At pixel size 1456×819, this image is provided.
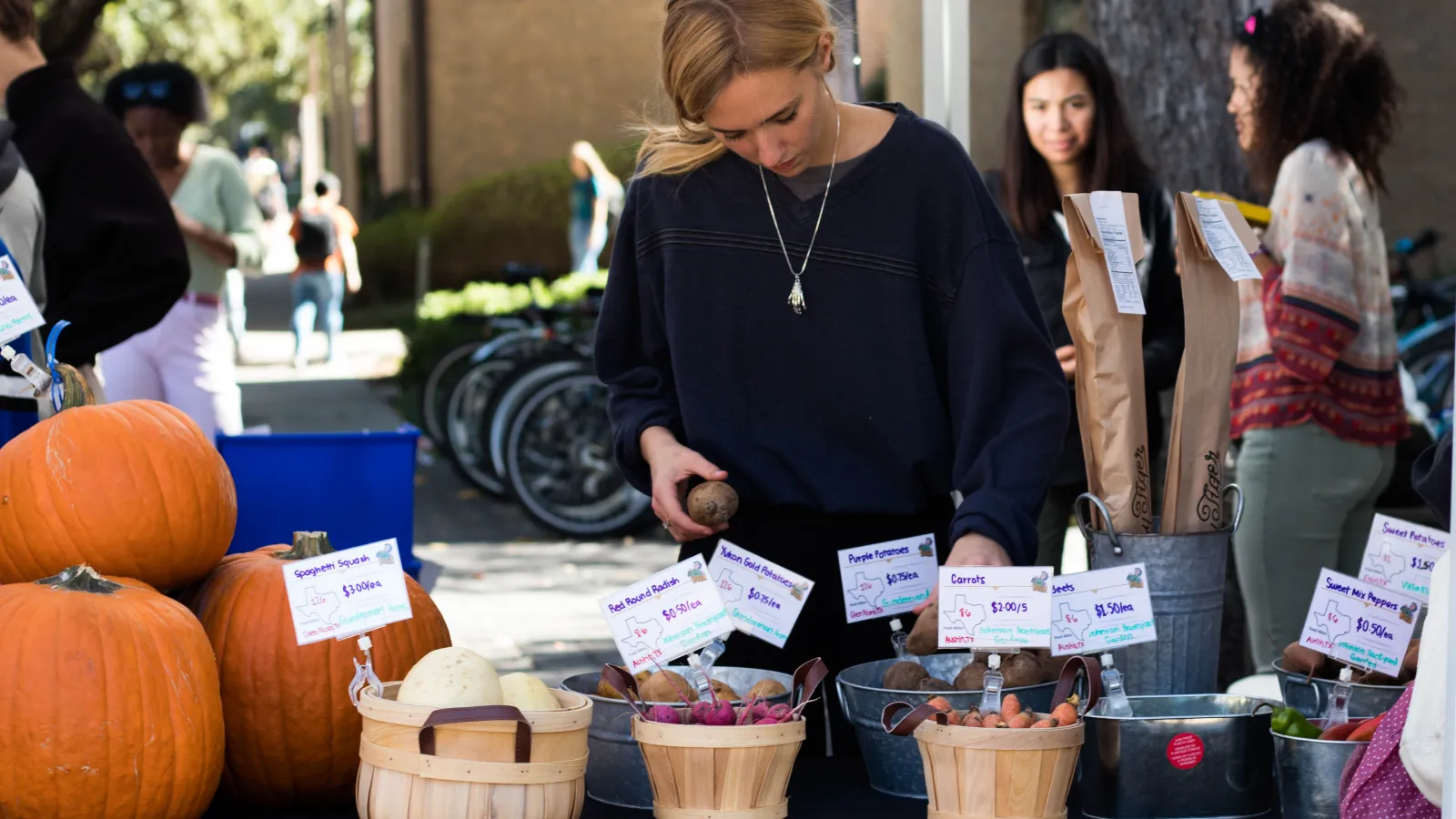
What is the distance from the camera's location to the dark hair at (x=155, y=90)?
578cm

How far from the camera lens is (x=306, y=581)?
84.2 inches

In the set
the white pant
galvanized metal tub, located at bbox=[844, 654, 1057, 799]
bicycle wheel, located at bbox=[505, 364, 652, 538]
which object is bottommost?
bicycle wheel, located at bbox=[505, 364, 652, 538]

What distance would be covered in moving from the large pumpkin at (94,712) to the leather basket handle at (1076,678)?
3.57 feet


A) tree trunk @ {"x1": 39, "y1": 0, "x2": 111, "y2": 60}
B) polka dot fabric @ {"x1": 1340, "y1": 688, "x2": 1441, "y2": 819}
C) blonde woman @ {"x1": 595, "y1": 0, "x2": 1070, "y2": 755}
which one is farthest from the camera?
tree trunk @ {"x1": 39, "y1": 0, "x2": 111, "y2": 60}

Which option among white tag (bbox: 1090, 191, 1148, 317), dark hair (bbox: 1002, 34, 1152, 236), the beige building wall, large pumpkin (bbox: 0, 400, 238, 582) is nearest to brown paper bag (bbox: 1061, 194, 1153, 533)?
white tag (bbox: 1090, 191, 1148, 317)

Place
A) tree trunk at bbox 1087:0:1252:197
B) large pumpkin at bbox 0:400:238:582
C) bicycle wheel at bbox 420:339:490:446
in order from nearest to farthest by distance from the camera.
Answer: large pumpkin at bbox 0:400:238:582 < tree trunk at bbox 1087:0:1252:197 < bicycle wheel at bbox 420:339:490:446

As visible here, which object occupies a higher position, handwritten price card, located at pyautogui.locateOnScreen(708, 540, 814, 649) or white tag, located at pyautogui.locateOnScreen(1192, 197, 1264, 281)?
white tag, located at pyautogui.locateOnScreen(1192, 197, 1264, 281)

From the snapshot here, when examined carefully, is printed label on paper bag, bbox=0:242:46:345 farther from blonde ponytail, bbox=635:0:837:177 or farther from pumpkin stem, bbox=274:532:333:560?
blonde ponytail, bbox=635:0:837:177

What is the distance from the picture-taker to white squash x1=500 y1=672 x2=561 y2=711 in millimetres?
2037

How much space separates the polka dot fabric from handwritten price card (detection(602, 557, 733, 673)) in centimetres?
78

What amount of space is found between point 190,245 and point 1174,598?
4.21 m

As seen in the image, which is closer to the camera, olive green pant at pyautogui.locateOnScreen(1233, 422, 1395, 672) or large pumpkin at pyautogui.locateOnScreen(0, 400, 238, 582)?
large pumpkin at pyautogui.locateOnScreen(0, 400, 238, 582)

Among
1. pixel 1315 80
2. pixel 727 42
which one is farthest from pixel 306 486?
pixel 1315 80

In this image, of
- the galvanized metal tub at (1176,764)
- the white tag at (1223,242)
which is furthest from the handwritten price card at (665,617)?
the white tag at (1223,242)
